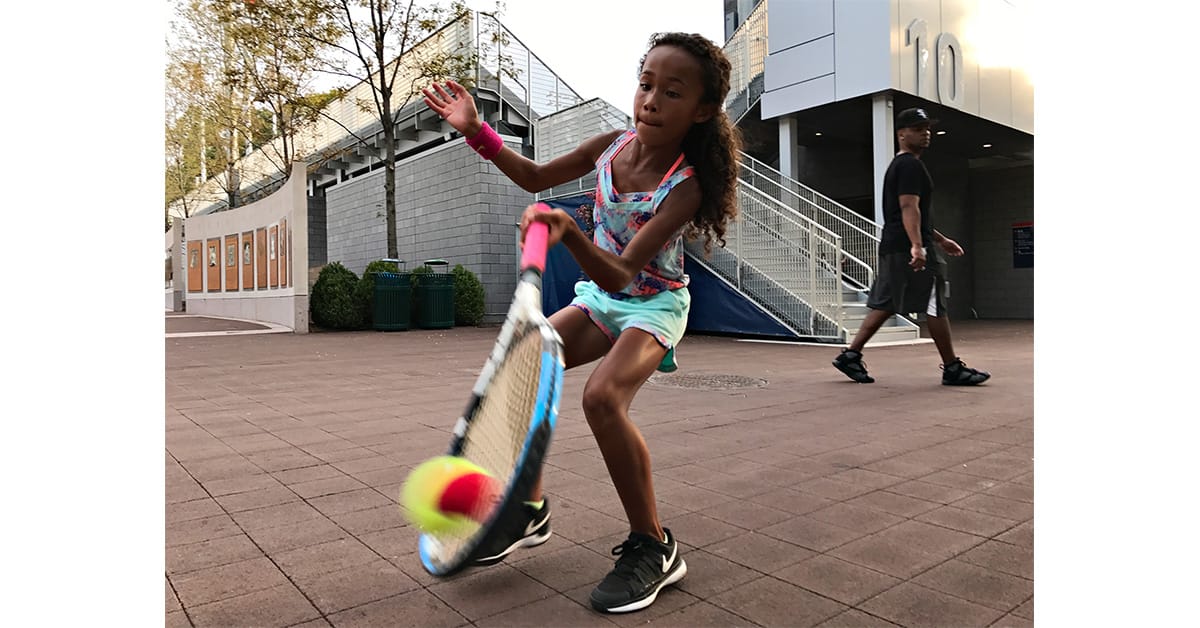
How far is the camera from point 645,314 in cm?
251

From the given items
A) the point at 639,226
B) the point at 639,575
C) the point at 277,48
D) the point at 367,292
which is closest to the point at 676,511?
the point at 639,575

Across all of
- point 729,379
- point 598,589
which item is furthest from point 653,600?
point 729,379

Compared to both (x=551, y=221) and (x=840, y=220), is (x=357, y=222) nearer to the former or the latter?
(x=840, y=220)

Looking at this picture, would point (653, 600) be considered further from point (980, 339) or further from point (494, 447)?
point (980, 339)

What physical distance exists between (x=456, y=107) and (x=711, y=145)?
1015mm

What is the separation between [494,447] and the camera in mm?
1773

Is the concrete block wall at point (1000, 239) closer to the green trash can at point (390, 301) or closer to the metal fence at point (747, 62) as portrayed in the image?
the metal fence at point (747, 62)

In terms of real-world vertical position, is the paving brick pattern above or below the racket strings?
below

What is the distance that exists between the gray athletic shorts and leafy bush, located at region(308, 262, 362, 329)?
1166cm

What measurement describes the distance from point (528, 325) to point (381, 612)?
1.03 meters

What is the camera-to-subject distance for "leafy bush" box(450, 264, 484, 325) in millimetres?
17516

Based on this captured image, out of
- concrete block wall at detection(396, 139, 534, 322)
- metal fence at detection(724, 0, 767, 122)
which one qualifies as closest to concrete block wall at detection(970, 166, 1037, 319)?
metal fence at detection(724, 0, 767, 122)

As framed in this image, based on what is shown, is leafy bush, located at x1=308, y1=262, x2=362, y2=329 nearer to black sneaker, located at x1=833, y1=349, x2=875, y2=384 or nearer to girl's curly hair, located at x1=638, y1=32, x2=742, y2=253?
black sneaker, located at x1=833, y1=349, x2=875, y2=384

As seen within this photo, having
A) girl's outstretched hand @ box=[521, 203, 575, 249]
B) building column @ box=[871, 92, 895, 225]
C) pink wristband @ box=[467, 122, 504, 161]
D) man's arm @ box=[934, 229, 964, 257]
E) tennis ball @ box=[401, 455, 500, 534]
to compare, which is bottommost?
tennis ball @ box=[401, 455, 500, 534]
